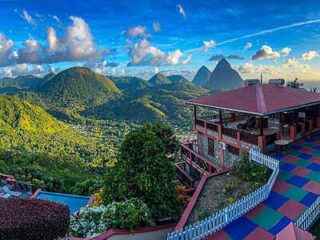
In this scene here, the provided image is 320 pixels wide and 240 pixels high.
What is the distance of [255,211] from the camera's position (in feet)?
21.1

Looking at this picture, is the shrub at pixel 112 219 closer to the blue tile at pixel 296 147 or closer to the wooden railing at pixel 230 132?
the wooden railing at pixel 230 132

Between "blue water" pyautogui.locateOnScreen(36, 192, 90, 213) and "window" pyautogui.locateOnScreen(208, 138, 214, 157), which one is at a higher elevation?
"window" pyautogui.locateOnScreen(208, 138, 214, 157)

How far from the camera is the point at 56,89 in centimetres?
16925

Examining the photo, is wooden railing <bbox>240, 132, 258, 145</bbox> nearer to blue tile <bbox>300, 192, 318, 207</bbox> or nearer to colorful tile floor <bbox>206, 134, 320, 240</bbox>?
colorful tile floor <bbox>206, 134, 320, 240</bbox>

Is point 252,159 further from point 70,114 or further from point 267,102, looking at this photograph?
point 70,114

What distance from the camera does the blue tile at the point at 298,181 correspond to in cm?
732

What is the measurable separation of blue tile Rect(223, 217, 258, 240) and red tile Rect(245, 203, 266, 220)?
0.19 metres

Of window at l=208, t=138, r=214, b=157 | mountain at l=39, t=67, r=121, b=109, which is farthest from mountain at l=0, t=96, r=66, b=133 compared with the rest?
window at l=208, t=138, r=214, b=157

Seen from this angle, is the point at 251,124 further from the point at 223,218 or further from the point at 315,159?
the point at 223,218

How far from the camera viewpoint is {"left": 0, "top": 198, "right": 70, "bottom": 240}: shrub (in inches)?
187

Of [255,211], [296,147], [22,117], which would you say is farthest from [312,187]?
[22,117]

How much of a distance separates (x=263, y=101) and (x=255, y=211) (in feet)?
17.6

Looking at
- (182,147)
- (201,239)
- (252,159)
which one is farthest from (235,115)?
(201,239)

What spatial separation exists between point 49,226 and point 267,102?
9875 millimetres
